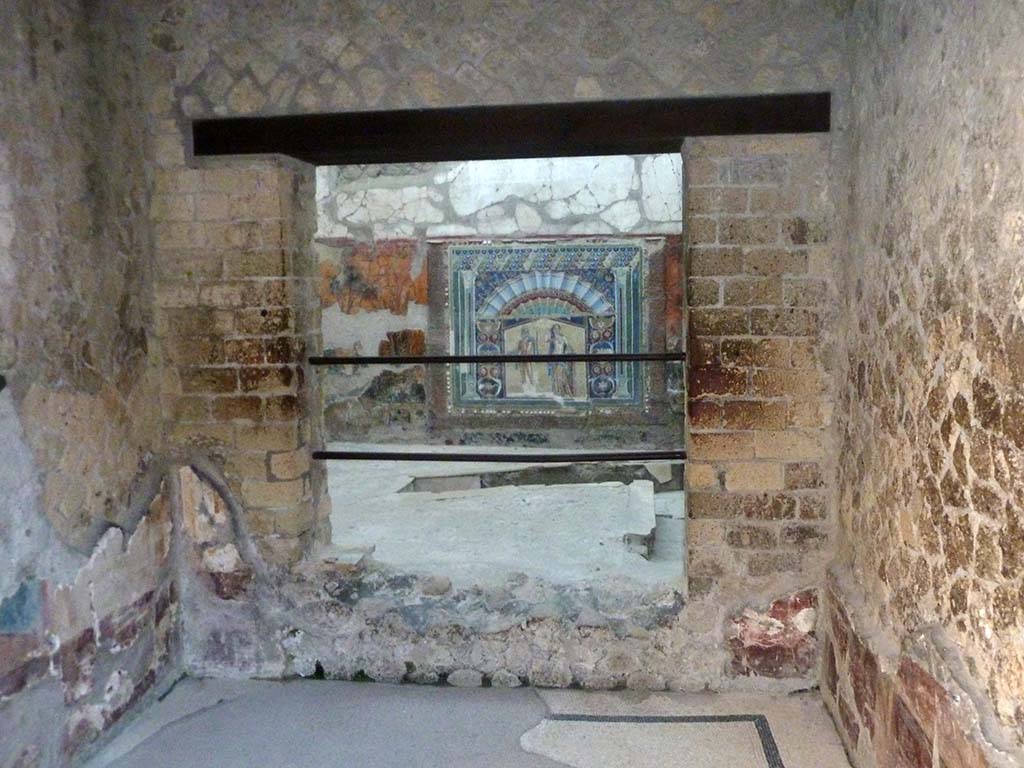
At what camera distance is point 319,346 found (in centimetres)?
318

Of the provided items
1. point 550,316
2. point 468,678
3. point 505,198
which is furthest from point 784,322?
point 505,198

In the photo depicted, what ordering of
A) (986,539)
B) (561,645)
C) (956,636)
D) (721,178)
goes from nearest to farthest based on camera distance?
(986,539)
(956,636)
(721,178)
(561,645)

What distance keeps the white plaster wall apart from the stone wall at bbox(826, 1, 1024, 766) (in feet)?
12.9

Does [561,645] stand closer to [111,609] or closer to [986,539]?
[111,609]

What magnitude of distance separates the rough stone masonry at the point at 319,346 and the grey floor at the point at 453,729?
0.30 feet

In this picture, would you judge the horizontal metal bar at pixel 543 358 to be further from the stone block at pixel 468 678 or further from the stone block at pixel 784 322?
the stone block at pixel 468 678

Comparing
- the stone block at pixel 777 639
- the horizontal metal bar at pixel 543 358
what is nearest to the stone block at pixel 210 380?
the horizontal metal bar at pixel 543 358

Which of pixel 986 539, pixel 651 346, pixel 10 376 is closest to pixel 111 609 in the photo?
pixel 10 376

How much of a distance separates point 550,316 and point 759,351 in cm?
394

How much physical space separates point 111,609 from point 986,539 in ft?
7.83

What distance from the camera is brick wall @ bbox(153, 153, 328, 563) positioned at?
291 centimetres

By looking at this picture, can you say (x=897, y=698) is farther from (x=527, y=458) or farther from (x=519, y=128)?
(x=519, y=128)

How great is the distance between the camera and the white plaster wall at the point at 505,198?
6.46 metres

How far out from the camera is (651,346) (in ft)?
21.7
